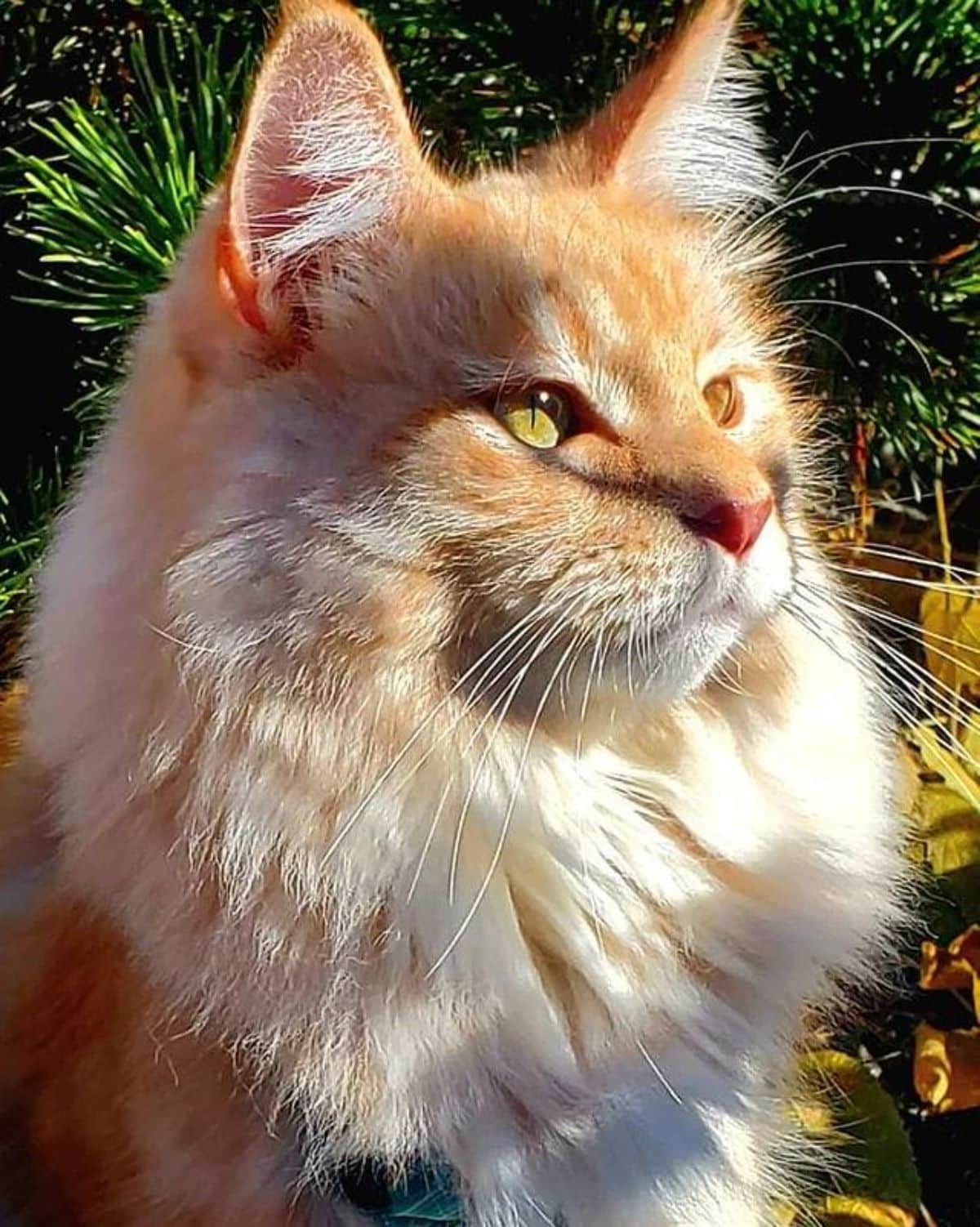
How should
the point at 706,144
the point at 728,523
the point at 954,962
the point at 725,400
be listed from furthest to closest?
1. the point at 954,962
2. the point at 706,144
3. the point at 725,400
4. the point at 728,523

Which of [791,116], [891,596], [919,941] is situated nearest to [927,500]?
[891,596]

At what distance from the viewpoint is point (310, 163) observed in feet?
2.85

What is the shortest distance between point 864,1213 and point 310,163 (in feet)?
3.06

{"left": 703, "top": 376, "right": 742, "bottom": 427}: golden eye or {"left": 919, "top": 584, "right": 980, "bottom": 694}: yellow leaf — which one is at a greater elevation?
{"left": 703, "top": 376, "right": 742, "bottom": 427}: golden eye

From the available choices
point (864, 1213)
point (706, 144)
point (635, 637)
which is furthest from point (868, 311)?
point (864, 1213)

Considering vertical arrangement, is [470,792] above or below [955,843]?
above

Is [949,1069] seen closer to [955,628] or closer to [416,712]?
[955,628]

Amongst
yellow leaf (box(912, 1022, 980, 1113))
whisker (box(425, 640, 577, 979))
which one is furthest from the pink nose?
yellow leaf (box(912, 1022, 980, 1113))

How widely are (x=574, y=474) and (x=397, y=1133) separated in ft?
1.25

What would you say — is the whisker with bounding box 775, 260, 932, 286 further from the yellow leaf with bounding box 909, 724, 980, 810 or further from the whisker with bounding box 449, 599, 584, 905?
the whisker with bounding box 449, 599, 584, 905

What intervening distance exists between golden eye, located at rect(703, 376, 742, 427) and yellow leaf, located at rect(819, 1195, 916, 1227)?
2.21ft

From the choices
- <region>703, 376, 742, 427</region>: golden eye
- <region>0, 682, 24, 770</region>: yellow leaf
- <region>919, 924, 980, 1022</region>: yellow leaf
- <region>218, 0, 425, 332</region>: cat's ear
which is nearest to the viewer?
<region>218, 0, 425, 332</region>: cat's ear

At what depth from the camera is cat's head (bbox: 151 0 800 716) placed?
2.77 ft

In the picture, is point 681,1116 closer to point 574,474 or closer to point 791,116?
point 574,474
